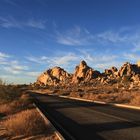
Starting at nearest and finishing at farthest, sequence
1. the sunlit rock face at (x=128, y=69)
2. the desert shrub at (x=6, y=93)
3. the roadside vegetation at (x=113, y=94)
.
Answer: the desert shrub at (x=6, y=93)
the roadside vegetation at (x=113, y=94)
the sunlit rock face at (x=128, y=69)

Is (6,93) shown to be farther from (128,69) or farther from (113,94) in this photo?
(128,69)

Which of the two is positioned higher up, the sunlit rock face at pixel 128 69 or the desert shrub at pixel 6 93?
the sunlit rock face at pixel 128 69

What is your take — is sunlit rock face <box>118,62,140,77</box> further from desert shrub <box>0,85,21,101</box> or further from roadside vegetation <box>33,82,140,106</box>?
desert shrub <box>0,85,21,101</box>

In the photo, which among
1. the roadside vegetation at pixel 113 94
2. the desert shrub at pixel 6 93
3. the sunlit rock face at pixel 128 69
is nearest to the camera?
the desert shrub at pixel 6 93

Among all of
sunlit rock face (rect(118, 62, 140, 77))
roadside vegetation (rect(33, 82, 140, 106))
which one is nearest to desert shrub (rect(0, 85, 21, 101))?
roadside vegetation (rect(33, 82, 140, 106))

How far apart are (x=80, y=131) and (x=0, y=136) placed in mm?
3403

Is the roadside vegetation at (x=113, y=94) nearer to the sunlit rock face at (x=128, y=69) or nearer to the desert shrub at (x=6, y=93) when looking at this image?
the desert shrub at (x=6, y=93)

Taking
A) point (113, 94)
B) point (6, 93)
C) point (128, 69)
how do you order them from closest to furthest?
1. point (6, 93)
2. point (113, 94)
3. point (128, 69)

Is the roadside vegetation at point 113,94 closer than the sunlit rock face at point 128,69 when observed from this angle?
Yes

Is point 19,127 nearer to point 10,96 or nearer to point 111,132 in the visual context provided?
point 111,132

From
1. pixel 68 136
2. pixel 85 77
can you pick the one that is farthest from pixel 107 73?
pixel 68 136

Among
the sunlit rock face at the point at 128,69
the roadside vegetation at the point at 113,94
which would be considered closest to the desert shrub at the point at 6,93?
the roadside vegetation at the point at 113,94

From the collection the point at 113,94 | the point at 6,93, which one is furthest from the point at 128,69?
the point at 6,93

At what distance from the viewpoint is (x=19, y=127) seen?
14156 millimetres
